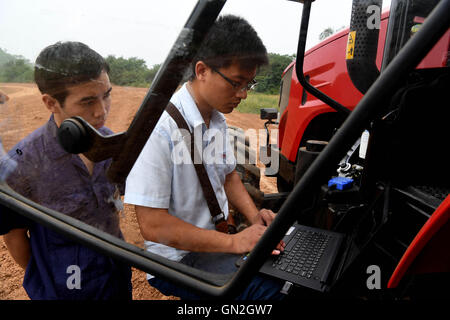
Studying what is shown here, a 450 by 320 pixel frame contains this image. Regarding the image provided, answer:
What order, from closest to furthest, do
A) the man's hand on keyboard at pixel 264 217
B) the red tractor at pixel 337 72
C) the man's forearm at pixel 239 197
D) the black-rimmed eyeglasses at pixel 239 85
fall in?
the black-rimmed eyeglasses at pixel 239 85, the man's hand on keyboard at pixel 264 217, the man's forearm at pixel 239 197, the red tractor at pixel 337 72

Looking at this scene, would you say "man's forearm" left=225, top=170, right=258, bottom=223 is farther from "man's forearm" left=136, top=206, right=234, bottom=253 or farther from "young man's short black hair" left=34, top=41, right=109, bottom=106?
"young man's short black hair" left=34, top=41, right=109, bottom=106

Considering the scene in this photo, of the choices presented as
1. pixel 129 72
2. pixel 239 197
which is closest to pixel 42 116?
pixel 129 72

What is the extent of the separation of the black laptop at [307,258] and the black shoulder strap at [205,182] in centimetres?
27

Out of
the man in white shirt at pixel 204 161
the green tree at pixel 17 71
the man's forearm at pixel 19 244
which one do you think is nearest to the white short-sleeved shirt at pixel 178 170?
the man in white shirt at pixel 204 161

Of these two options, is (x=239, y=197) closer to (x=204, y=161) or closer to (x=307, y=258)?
(x=204, y=161)

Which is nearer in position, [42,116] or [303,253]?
[42,116]

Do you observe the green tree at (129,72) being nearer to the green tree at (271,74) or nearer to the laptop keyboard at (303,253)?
the green tree at (271,74)

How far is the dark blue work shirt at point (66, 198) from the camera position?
751 millimetres

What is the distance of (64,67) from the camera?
2.15 feet

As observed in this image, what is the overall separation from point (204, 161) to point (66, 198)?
40 cm

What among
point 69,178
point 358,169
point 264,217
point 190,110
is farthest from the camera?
point 358,169

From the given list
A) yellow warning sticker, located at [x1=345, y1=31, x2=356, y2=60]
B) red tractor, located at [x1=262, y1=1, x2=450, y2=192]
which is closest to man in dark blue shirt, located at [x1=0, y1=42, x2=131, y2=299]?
red tractor, located at [x1=262, y1=1, x2=450, y2=192]

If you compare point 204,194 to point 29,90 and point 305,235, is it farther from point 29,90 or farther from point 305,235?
point 305,235

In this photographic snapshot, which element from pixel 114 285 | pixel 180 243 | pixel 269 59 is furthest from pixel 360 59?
pixel 114 285
